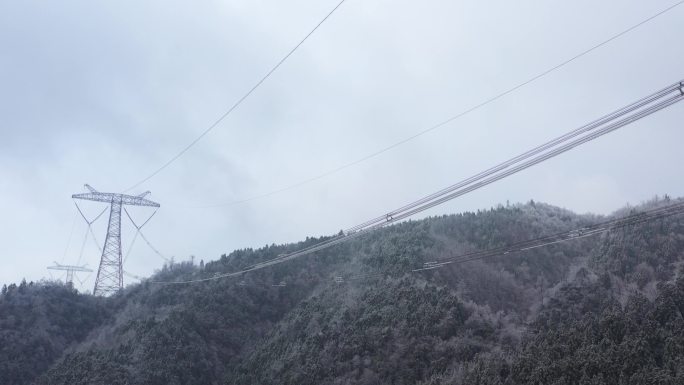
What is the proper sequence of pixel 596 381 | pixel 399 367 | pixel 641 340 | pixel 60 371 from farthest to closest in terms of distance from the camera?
pixel 60 371
pixel 399 367
pixel 641 340
pixel 596 381

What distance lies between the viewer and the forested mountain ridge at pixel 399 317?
2462 centimetres

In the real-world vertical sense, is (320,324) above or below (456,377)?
above

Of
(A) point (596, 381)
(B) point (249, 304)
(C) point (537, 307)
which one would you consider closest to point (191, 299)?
(B) point (249, 304)

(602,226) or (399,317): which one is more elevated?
(602,226)

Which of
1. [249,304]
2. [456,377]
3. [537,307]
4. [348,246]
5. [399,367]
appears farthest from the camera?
[348,246]

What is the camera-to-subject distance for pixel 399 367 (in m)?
29.6

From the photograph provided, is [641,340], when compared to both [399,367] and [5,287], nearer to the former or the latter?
[399,367]

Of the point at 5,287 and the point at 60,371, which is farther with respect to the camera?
the point at 5,287

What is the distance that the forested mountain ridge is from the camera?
24.6m

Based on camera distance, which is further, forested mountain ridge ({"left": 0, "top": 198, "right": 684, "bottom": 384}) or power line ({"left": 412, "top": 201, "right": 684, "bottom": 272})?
forested mountain ridge ({"left": 0, "top": 198, "right": 684, "bottom": 384})

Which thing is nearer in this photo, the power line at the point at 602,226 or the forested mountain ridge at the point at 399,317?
the power line at the point at 602,226

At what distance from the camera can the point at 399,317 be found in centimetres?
3322

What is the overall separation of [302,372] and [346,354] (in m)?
2.37

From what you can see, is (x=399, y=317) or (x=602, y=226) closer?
(x=602, y=226)
